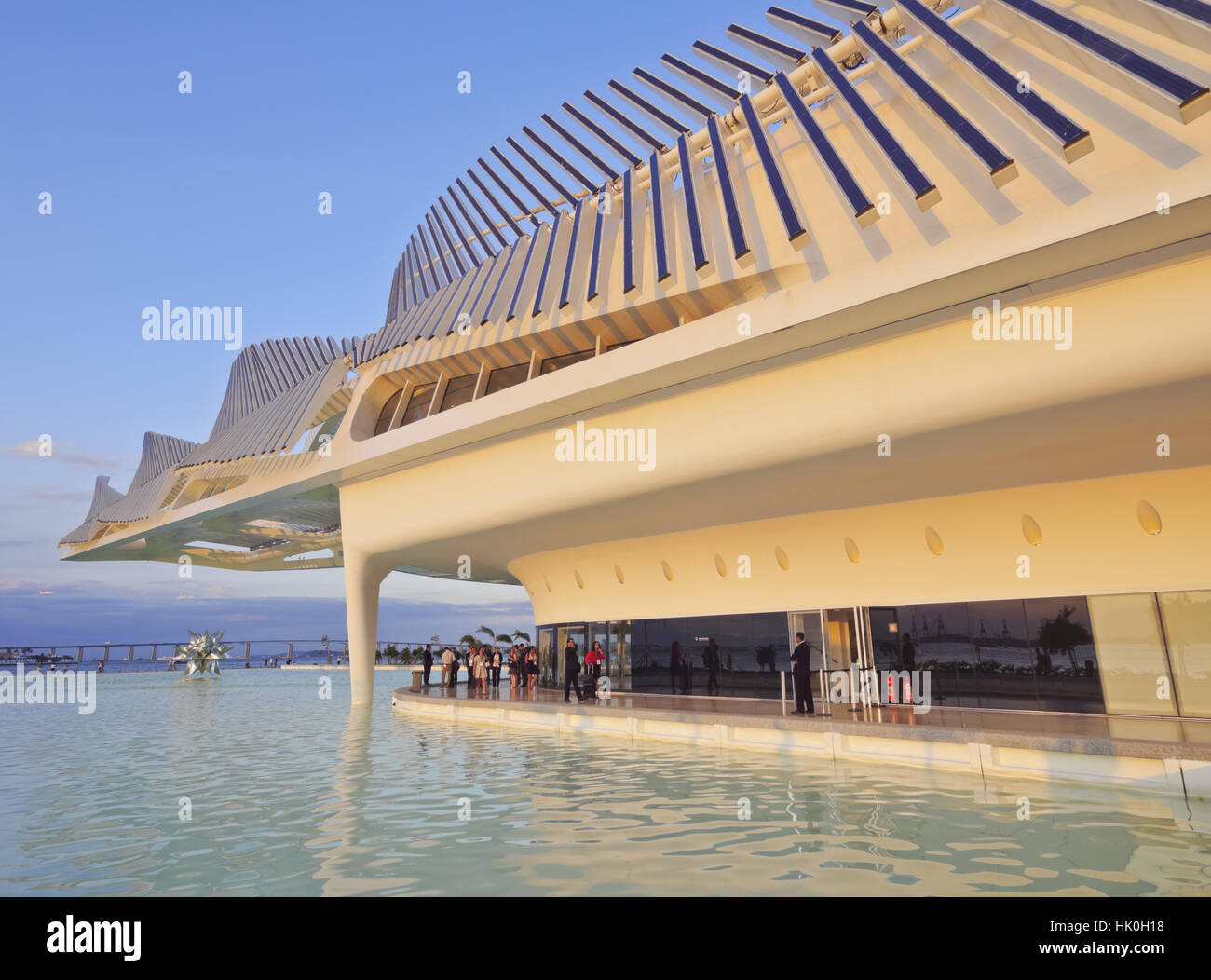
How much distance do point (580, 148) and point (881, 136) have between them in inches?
352

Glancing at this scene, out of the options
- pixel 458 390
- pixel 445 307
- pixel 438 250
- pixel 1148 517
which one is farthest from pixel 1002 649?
pixel 438 250

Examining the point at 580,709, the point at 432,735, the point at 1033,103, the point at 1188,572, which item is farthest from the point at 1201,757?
the point at 432,735

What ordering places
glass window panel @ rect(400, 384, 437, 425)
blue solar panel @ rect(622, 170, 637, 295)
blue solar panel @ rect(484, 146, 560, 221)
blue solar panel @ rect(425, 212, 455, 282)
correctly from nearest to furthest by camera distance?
blue solar panel @ rect(622, 170, 637, 295), blue solar panel @ rect(484, 146, 560, 221), glass window panel @ rect(400, 384, 437, 425), blue solar panel @ rect(425, 212, 455, 282)

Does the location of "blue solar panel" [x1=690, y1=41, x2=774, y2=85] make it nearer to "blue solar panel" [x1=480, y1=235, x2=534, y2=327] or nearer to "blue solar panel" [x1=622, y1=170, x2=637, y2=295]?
"blue solar panel" [x1=622, y1=170, x2=637, y2=295]

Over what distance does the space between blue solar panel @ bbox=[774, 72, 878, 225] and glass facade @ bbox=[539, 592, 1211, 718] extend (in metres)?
7.36

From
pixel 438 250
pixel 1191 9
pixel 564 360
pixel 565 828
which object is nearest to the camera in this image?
pixel 565 828

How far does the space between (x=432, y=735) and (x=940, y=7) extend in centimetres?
1552

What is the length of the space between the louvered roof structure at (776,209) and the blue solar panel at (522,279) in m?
0.05

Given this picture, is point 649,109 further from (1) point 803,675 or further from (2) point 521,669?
(2) point 521,669

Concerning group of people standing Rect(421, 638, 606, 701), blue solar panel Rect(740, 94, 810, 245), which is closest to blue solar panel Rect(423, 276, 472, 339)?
blue solar panel Rect(740, 94, 810, 245)

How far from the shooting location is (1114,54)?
27.3 feet

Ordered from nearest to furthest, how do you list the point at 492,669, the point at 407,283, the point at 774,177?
the point at 774,177 → the point at 407,283 → the point at 492,669

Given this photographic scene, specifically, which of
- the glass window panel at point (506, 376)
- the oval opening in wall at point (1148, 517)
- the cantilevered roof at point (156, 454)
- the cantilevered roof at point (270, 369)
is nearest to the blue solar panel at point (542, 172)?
the glass window panel at point (506, 376)

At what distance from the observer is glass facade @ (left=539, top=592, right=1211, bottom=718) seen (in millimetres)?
11242
